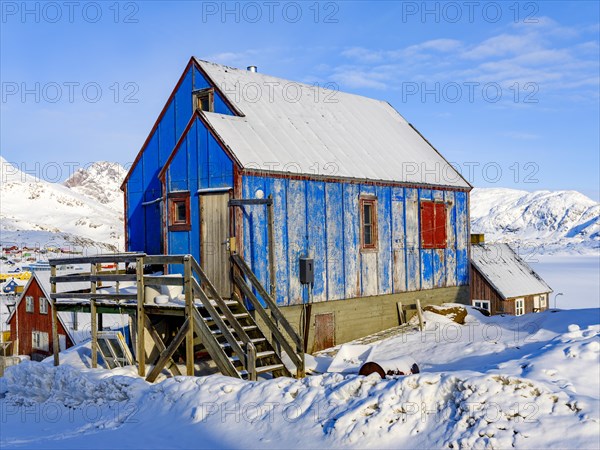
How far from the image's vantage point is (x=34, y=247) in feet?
278

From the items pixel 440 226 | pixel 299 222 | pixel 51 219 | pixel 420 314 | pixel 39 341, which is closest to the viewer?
pixel 299 222

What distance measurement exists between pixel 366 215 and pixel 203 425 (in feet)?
34.5

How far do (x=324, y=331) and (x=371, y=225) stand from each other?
370 cm

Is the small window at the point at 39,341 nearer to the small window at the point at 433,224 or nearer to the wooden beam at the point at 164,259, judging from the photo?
the small window at the point at 433,224

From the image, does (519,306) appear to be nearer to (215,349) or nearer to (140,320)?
(215,349)

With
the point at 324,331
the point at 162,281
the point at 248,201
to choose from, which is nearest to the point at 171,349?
the point at 162,281

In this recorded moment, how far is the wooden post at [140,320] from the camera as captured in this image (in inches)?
576

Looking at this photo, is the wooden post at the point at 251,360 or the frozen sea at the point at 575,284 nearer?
the wooden post at the point at 251,360

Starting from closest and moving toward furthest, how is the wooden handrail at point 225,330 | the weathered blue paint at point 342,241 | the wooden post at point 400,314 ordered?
the wooden handrail at point 225,330 < the weathered blue paint at point 342,241 < the wooden post at point 400,314

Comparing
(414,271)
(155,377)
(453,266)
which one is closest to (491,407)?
(155,377)

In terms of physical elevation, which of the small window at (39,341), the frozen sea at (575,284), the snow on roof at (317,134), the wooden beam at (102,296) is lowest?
the frozen sea at (575,284)

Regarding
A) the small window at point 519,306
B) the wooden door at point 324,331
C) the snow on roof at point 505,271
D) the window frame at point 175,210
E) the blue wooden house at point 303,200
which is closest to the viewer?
the blue wooden house at point 303,200

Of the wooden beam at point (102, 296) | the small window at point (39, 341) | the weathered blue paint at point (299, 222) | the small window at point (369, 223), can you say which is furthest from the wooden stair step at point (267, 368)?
the small window at point (39, 341)

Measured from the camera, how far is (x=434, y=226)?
2253 cm
